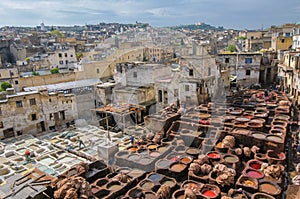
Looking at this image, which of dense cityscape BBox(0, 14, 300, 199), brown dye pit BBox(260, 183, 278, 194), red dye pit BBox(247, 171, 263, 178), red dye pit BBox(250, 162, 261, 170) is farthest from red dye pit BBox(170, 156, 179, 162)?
brown dye pit BBox(260, 183, 278, 194)

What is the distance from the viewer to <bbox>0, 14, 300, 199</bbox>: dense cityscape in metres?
10.9

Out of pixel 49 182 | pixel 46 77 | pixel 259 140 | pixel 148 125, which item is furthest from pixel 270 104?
pixel 46 77

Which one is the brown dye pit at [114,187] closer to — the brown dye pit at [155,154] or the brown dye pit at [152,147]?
the brown dye pit at [155,154]

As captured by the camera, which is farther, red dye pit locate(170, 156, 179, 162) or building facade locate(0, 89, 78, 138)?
building facade locate(0, 89, 78, 138)

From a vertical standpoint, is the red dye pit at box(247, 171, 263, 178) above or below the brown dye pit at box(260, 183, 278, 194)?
above

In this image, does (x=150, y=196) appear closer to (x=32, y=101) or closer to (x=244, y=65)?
(x=32, y=101)

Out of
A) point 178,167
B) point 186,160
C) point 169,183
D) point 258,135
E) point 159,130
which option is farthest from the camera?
point 159,130

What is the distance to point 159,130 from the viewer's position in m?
17.7

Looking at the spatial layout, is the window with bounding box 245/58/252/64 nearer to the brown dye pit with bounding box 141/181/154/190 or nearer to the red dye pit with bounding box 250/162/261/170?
the red dye pit with bounding box 250/162/261/170

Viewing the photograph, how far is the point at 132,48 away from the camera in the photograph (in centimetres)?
3916

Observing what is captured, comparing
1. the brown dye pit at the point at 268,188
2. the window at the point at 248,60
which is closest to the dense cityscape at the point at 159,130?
the brown dye pit at the point at 268,188

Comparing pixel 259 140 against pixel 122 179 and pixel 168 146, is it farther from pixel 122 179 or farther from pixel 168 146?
pixel 122 179

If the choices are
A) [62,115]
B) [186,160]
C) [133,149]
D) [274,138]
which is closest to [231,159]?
[186,160]

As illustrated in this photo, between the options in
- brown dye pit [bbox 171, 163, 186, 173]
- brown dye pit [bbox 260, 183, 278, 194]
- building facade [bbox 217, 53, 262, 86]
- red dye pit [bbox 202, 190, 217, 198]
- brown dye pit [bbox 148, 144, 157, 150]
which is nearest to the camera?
brown dye pit [bbox 260, 183, 278, 194]
